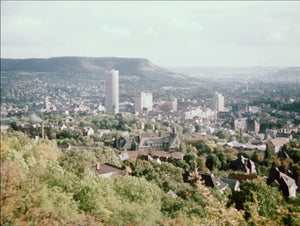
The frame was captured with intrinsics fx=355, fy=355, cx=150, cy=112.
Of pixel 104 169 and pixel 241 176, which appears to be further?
pixel 241 176

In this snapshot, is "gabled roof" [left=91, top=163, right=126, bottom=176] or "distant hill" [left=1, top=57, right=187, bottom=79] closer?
"gabled roof" [left=91, top=163, right=126, bottom=176]

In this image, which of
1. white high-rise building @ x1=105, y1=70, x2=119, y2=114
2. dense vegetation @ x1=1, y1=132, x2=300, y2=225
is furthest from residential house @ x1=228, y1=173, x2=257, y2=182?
white high-rise building @ x1=105, y1=70, x2=119, y2=114

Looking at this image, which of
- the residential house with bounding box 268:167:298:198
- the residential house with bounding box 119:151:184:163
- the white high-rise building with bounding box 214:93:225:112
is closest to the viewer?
the residential house with bounding box 268:167:298:198

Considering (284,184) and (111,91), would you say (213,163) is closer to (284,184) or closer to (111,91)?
(284,184)

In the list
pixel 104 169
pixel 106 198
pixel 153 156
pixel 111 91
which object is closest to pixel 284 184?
pixel 153 156

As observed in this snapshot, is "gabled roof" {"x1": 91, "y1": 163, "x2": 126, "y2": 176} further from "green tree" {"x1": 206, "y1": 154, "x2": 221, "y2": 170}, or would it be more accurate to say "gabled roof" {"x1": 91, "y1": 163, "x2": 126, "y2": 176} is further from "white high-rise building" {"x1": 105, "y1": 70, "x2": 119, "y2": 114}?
"white high-rise building" {"x1": 105, "y1": 70, "x2": 119, "y2": 114}

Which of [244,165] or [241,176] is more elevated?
[241,176]

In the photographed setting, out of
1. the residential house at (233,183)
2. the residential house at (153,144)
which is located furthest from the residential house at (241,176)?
the residential house at (153,144)
